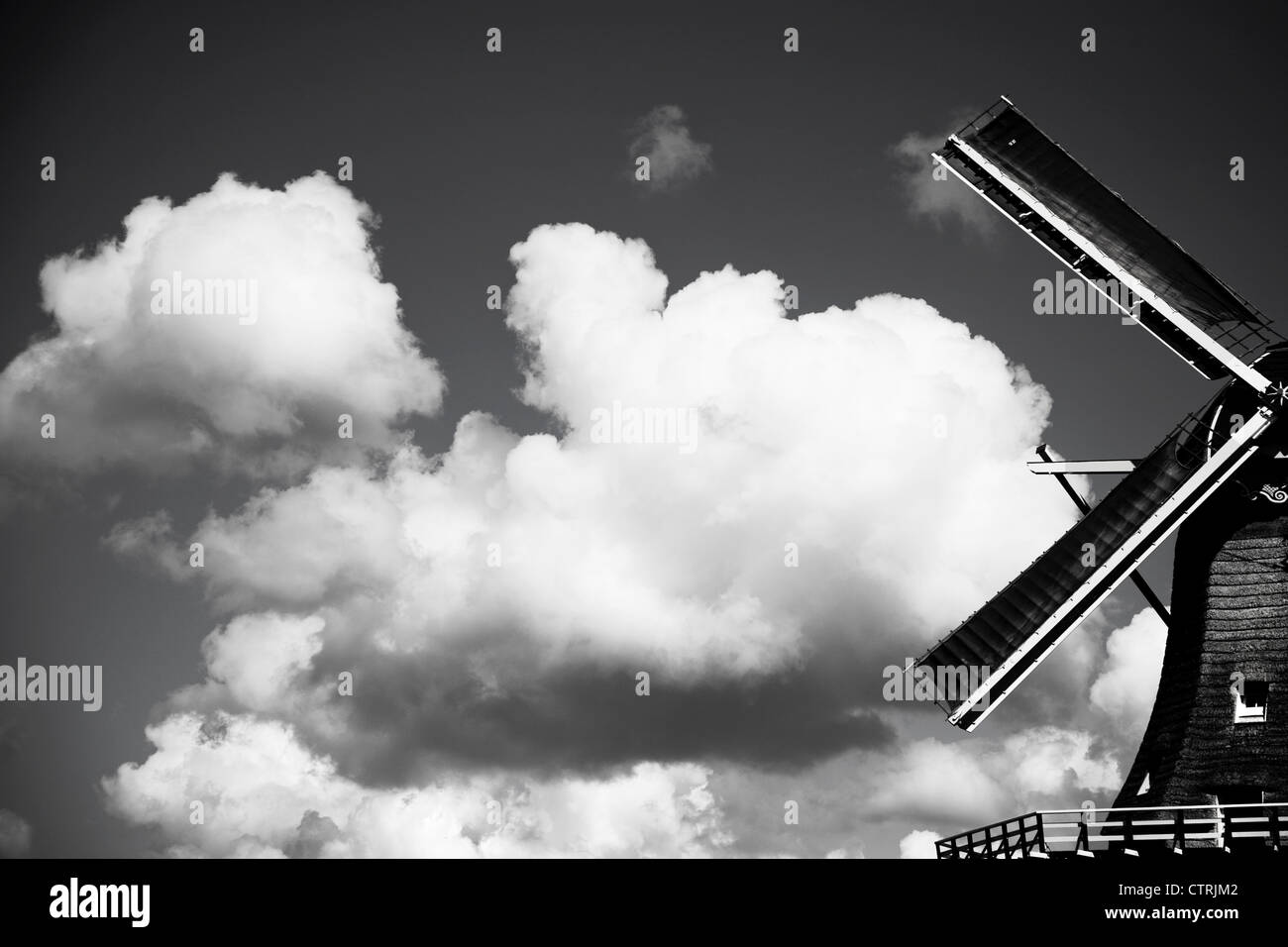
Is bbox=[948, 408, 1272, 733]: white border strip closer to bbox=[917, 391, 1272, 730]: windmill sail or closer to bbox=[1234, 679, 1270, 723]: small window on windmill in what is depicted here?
bbox=[917, 391, 1272, 730]: windmill sail

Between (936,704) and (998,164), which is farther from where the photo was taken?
(998,164)

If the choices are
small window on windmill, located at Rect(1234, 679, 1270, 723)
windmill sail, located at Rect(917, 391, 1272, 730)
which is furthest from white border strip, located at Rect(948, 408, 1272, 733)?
small window on windmill, located at Rect(1234, 679, 1270, 723)

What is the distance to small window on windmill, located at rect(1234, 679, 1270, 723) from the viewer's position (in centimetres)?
3278

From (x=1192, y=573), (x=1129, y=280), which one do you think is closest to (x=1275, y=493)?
(x=1192, y=573)

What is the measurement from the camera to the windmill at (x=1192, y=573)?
32.8m

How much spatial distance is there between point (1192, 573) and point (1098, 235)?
8345 mm

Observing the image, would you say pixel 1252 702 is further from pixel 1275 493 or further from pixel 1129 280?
pixel 1129 280

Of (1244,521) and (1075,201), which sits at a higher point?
(1075,201)
